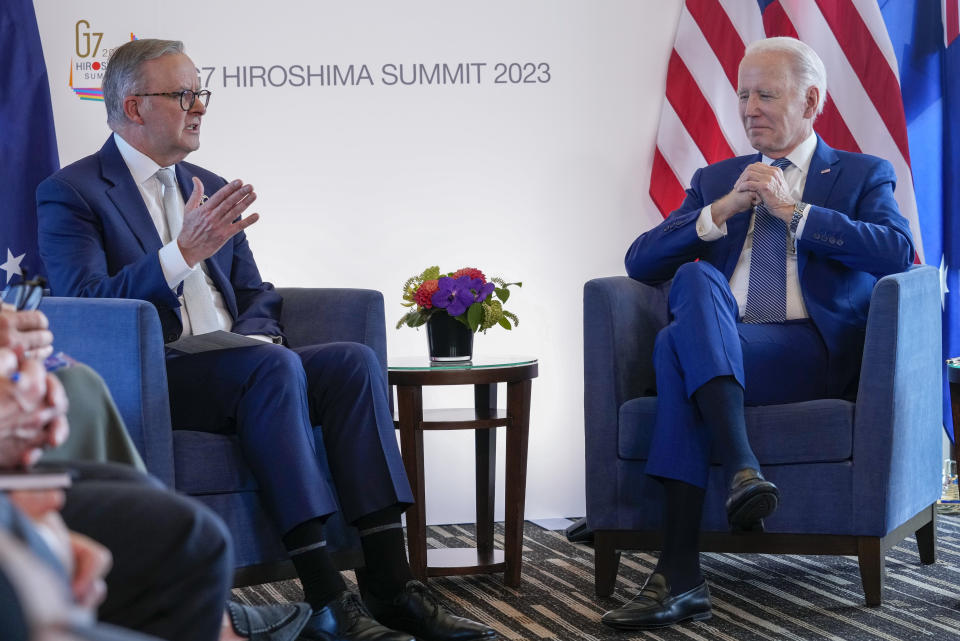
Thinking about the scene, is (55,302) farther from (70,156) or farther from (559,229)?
(559,229)

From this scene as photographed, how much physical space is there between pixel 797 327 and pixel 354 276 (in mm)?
1559

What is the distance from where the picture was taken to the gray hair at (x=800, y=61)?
3.07 m

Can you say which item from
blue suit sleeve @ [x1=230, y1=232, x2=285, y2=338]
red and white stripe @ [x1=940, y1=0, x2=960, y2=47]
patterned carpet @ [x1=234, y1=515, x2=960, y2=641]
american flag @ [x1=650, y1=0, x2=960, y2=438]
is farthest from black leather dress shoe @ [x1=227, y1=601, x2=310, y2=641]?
red and white stripe @ [x1=940, y1=0, x2=960, y2=47]

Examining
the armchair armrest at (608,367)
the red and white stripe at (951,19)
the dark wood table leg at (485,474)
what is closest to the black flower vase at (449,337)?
the dark wood table leg at (485,474)

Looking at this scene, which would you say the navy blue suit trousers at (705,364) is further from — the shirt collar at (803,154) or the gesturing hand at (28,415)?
the gesturing hand at (28,415)

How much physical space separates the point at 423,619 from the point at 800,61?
1.85 m

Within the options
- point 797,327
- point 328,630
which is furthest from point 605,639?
point 797,327

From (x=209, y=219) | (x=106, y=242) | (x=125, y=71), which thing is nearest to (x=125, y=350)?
(x=209, y=219)

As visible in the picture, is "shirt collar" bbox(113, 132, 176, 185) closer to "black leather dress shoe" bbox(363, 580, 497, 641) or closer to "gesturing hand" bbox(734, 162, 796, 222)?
"black leather dress shoe" bbox(363, 580, 497, 641)

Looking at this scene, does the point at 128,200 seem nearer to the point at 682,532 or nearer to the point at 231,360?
the point at 231,360

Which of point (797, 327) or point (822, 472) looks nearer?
point (822, 472)

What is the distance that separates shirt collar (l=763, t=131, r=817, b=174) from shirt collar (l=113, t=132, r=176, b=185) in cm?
172

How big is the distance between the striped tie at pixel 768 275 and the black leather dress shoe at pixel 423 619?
1.14 meters

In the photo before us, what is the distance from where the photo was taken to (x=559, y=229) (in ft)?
12.6
